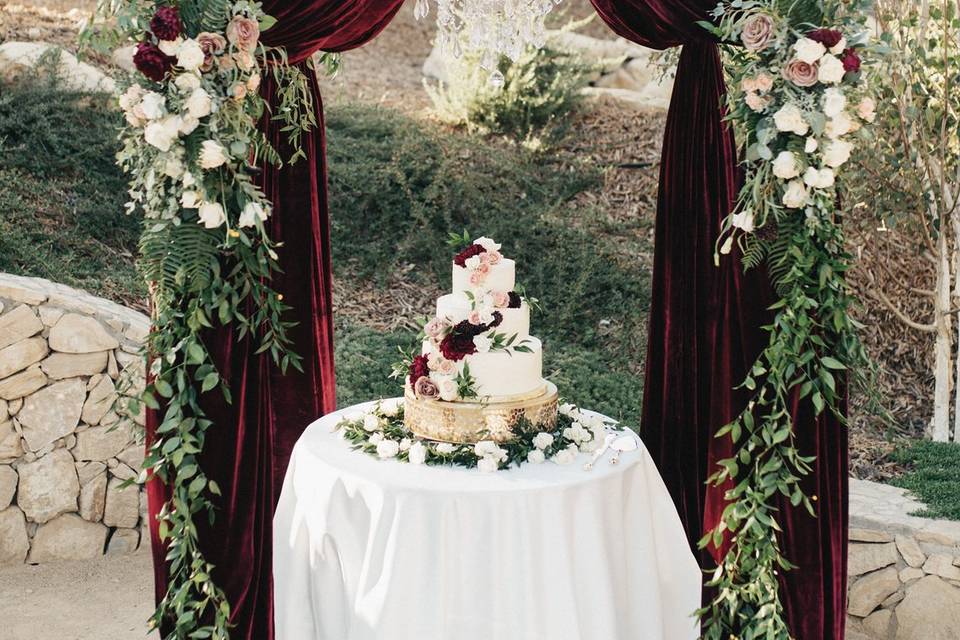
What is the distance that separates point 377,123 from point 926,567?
5704 millimetres

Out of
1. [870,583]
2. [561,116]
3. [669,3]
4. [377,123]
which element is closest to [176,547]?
[669,3]

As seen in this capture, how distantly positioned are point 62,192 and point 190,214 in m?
3.85

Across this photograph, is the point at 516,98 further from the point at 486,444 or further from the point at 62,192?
the point at 486,444

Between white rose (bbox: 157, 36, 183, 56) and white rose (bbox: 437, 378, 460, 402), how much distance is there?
4.09 ft

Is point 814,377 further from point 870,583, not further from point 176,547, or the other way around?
point 176,547

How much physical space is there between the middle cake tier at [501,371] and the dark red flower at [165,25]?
3.95 ft

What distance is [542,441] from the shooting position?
3.16m

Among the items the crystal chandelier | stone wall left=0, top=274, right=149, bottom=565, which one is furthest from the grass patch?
stone wall left=0, top=274, right=149, bottom=565

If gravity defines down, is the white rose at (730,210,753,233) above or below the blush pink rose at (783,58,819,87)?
below

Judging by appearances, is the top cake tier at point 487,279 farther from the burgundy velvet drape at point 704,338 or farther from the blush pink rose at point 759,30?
the blush pink rose at point 759,30

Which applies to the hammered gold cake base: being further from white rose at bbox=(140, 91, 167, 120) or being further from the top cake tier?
white rose at bbox=(140, 91, 167, 120)

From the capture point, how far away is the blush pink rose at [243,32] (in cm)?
296

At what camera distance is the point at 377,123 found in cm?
834

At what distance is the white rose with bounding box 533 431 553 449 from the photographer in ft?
10.3
